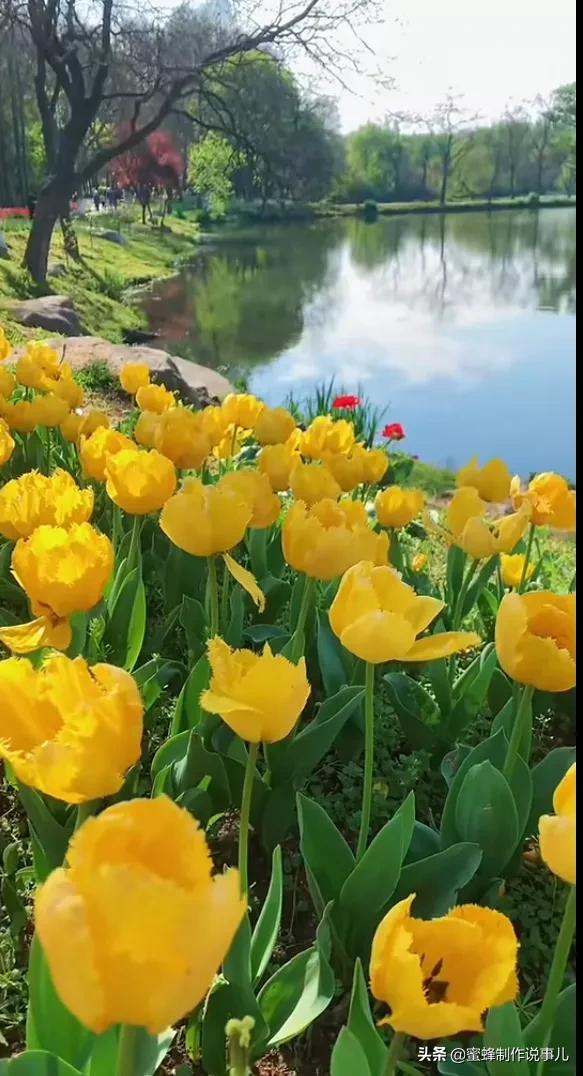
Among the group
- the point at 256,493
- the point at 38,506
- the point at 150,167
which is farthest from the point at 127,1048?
the point at 150,167

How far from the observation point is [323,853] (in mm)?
1332

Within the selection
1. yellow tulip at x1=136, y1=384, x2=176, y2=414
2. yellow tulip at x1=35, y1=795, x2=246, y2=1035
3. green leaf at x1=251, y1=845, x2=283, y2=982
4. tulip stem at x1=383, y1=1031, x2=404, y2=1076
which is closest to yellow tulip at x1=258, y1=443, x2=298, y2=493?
yellow tulip at x1=136, y1=384, x2=176, y2=414

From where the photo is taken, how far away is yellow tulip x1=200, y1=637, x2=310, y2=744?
1008 mm

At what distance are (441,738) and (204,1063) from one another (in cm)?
88

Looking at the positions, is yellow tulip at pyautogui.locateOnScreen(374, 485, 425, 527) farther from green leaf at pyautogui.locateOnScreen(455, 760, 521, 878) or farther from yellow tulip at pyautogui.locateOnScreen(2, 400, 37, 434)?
yellow tulip at pyautogui.locateOnScreen(2, 400, 37, 434)

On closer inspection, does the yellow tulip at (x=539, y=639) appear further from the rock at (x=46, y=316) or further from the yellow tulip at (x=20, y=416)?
the rock at (x=46, y=316)

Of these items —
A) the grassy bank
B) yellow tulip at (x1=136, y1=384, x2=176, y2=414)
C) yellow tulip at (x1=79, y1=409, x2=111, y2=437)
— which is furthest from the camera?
the grassy bank

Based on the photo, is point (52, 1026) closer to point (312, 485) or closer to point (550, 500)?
point (312, 485)

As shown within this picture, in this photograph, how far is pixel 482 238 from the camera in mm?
33781

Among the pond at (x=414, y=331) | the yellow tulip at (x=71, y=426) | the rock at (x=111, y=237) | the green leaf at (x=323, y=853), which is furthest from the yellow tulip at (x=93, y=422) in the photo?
the rock at (x=111, y=237)

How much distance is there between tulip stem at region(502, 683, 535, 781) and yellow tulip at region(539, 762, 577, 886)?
47 centimetres

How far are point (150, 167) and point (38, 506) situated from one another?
39.4m

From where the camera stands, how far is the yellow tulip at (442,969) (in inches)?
30.0

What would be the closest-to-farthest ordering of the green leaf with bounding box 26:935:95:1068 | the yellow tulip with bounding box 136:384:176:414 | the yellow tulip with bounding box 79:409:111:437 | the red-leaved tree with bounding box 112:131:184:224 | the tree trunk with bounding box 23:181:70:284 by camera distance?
1. the green leaf with bounding box 26:935:95:1068
2. the yellow tulip with bounding box 79:409:111:437
3. the yellow tulip with bounding box 136:384:176:414
4. the tree trunk with bounding box 23:181:70:284
5. the red-leaved tree with bounding box 112:131:184:224
